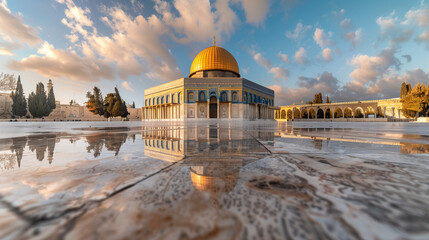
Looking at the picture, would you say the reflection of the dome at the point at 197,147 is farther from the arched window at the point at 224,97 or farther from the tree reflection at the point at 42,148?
the arched window at the point at 224,97

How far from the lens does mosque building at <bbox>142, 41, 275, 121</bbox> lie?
1845 centimetres

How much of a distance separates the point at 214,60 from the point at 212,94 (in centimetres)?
511

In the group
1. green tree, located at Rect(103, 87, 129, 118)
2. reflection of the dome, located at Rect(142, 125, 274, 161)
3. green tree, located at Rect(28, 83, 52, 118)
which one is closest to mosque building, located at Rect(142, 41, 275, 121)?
green tree, located at Rect(103, 87, 129, 118)

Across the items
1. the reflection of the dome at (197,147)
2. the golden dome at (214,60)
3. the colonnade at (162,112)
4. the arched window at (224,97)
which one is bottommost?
the reflection of the dome at (197,147)

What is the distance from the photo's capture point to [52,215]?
47 cm

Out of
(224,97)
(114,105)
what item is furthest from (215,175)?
(114,105)

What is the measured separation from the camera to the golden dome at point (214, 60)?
66.8 ft

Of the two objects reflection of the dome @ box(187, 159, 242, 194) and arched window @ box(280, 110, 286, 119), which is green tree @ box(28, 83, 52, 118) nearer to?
reflection of the dome @ box(187, 159, 242, 194)

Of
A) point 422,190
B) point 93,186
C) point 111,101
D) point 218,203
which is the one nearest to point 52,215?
point 93,186

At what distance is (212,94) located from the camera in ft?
60.3

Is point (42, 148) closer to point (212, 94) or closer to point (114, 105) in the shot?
point (212, 94)

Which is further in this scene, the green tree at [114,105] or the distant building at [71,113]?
the distant building at [71,113]

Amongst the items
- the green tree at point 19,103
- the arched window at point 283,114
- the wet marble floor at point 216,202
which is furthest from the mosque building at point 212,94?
the green tree at point 19,103

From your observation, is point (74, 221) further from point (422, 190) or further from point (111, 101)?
point (111, 101)
